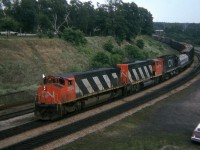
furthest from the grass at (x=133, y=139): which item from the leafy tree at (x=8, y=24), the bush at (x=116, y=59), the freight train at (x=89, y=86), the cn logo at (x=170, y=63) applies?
the leafy tree at (x=8, y=24)

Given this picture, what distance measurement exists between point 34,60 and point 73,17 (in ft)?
112

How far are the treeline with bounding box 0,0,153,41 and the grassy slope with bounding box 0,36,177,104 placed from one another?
12011mm

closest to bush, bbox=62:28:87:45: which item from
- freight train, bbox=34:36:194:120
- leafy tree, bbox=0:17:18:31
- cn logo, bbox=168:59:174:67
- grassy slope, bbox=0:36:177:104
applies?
grassy slope, bbox=0:36:177:104

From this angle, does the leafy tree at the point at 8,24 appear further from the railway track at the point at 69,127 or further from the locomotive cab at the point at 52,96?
the locomotive cab at the point at 52,96

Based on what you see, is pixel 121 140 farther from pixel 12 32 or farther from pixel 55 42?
pixel 12 32

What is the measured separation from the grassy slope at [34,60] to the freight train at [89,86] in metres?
8.00

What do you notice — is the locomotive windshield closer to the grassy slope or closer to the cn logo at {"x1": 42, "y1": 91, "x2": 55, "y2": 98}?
the cn logo at {"x1": 42, "y1": 91, "x2": 55, "y2": 98}

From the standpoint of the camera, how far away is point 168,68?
48.6 meters

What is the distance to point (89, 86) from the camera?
28516 millimetres

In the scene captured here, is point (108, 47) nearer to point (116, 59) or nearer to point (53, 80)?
point (116, 59)

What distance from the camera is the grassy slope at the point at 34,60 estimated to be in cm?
3709

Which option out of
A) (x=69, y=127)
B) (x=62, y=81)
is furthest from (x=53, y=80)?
(x=69, y=127)

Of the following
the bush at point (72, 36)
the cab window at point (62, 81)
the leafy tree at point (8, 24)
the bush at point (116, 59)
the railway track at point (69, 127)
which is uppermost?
the leafy tree at point (8, 24)

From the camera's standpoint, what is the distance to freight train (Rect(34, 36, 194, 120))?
24828 millimetres
